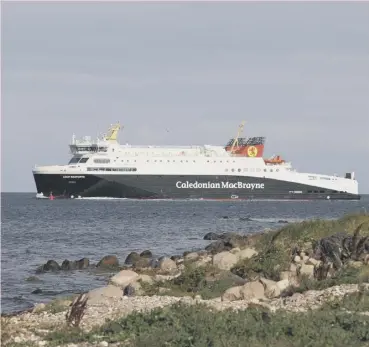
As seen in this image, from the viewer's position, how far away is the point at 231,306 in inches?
428

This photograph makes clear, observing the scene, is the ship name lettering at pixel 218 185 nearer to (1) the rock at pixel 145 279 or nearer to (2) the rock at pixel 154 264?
(2) the rock at pixel 154 264

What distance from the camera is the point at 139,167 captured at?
273 feet

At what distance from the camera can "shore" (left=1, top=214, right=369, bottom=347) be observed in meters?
8.61

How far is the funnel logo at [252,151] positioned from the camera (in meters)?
95.1

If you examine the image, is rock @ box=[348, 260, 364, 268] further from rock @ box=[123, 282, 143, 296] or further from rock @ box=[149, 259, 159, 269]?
rock @ box=[149, 259, 159, 269]

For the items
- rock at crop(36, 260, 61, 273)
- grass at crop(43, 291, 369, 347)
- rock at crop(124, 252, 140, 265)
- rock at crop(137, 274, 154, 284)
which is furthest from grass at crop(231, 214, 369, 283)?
rock at crop(36, 260, 61, 273)

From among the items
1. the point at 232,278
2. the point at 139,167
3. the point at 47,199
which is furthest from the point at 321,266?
the point at 47,199

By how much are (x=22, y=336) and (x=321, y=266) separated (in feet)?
23.4

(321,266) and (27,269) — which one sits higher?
(321,266)

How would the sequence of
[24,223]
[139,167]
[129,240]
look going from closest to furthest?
1. [129,240]
2. [24,223]
3. [139,167]

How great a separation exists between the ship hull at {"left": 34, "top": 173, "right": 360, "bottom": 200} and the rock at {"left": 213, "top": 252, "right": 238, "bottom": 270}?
65324 millimetres

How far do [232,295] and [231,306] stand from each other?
1381mm

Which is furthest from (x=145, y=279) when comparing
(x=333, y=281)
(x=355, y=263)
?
(x=355, y=263)

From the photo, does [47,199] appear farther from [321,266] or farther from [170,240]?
[321,266]
